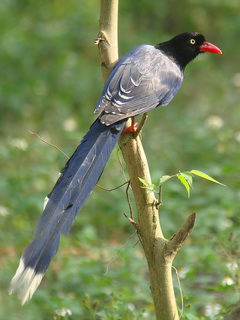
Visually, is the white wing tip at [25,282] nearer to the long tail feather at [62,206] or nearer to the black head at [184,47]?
the long tail feather at [62,206]

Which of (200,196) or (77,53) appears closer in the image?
(200,196)

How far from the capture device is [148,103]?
Result: 3904mm

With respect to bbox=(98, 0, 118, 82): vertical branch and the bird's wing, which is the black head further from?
bbox=(98, 0, 118, 82): vertical branch

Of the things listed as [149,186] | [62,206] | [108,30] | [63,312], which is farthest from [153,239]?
[108,30]

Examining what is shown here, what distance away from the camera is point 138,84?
3.93m

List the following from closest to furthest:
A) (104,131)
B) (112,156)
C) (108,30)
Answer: (104,131)
(108,30)
(112,156)

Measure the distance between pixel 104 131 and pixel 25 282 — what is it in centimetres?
93

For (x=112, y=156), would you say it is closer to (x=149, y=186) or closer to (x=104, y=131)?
(x=104, y=131)

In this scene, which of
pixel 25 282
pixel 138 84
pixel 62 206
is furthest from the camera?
pixel 138 84

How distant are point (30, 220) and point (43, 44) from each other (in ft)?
13.4

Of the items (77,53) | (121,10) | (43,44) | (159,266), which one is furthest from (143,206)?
(121,10)

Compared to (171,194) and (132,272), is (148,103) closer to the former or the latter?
(132,272)

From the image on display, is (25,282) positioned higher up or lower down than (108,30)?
lower down

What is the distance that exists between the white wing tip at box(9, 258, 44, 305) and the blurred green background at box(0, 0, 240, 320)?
770 millimetres
